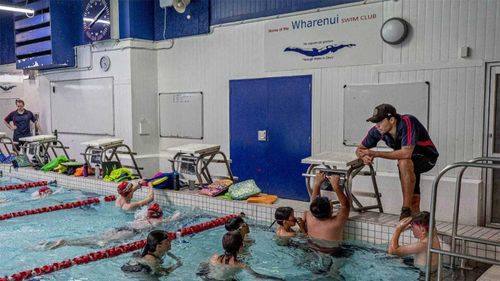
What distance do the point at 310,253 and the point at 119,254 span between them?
1876 millimetres

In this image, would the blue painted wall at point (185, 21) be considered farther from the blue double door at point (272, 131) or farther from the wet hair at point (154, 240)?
the wet hair at point (154, 240)

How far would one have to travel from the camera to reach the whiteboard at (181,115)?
900 cm

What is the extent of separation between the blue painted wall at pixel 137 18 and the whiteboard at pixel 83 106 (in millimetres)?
1146

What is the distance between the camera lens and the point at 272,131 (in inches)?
312

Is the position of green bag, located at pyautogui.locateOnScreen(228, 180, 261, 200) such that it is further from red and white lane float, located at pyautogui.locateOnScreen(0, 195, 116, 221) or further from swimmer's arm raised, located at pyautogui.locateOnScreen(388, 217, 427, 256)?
swimmer's arm raised, located at pyautogui.locateOnScreen(388, 217, 427, 256)

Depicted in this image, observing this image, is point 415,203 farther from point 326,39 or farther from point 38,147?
point 38,147

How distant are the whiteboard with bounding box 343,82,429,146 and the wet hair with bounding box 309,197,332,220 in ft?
7.72

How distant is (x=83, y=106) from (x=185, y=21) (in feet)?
10.6

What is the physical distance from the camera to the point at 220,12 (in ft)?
28.0

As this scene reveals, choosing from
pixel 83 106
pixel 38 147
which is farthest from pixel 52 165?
pixel 83 106

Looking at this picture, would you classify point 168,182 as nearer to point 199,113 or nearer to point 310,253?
point 199,113

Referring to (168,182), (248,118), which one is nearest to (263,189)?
(248,118)

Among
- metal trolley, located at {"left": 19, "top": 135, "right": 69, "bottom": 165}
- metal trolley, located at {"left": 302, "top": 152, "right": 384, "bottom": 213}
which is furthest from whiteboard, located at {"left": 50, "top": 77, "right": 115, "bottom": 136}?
metal trolley, located at {"left": 302, "top": 152, "right": 384, "bottom": 213}

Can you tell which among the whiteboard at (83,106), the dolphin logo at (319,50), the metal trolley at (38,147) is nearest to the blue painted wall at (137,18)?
the whiteboard at (83,106)
